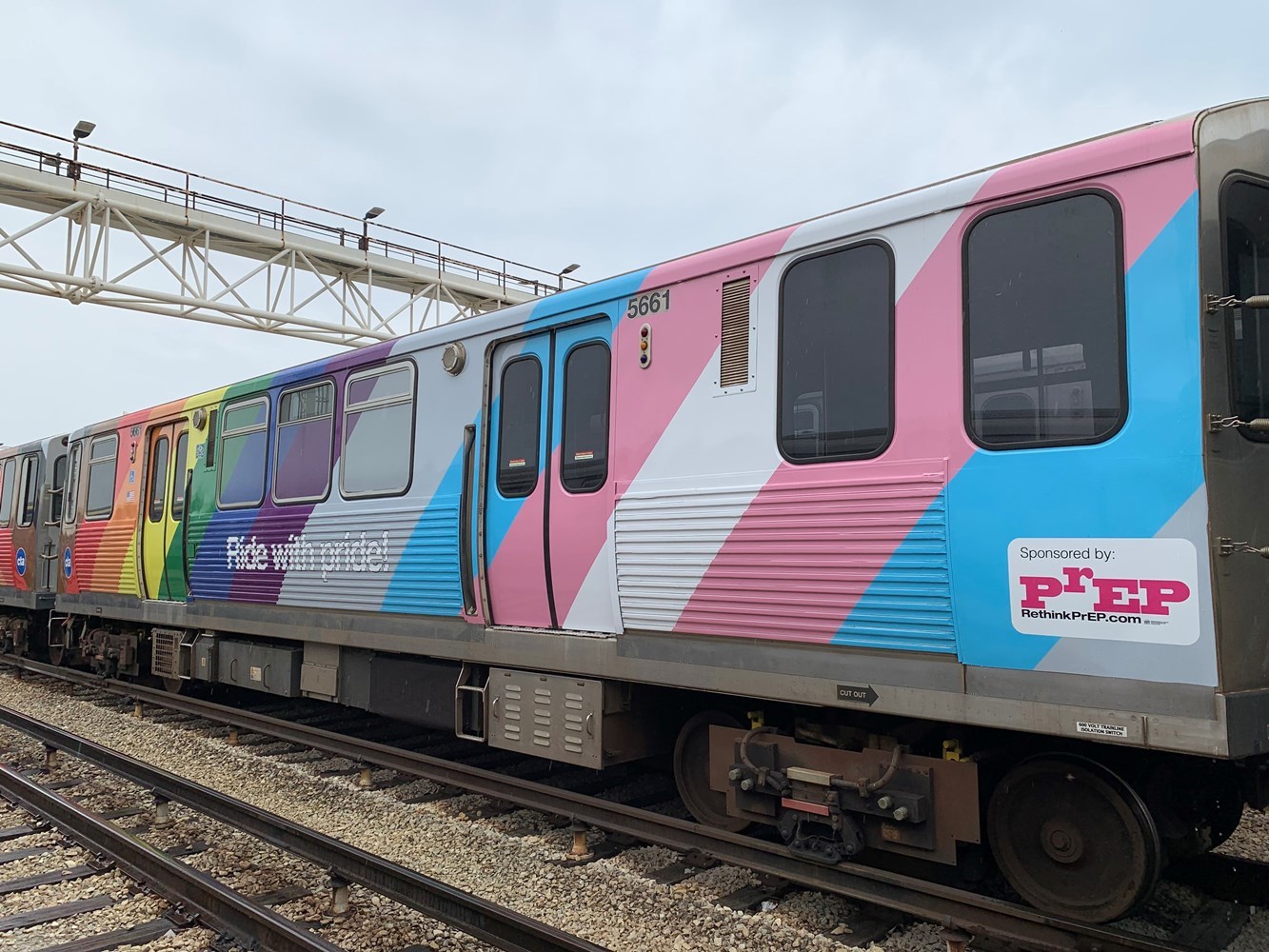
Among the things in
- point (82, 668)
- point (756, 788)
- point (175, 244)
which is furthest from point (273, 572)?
point (175, 244)

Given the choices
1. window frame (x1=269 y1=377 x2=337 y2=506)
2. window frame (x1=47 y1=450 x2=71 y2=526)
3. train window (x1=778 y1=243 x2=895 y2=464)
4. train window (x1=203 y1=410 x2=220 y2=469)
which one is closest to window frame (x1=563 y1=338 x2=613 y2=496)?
train window (x1=778 y1=243 x2=895 y2=464)

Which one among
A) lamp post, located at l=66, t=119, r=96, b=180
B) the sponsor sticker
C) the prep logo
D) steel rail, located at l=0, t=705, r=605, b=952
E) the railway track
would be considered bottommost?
steel rail, located at l=0, t=705, r=605, b=952

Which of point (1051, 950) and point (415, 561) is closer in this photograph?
point (1051, 950)

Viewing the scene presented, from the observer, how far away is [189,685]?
11.9 meters

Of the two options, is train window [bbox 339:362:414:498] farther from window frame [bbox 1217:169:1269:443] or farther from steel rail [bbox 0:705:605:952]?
window frame [bbox 1217:169:1269:443]

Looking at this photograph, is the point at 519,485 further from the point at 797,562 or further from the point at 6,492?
the point at 6,492

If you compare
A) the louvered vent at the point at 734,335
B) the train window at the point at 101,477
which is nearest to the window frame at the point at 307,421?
the louvered vent at the point at 734,335

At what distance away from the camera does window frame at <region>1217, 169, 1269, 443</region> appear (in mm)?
3482

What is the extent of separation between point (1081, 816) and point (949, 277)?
236 centimetres

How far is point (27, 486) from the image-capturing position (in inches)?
571

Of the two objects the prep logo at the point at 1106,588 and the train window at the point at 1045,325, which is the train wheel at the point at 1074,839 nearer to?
the prep logo at the point at 1106,588

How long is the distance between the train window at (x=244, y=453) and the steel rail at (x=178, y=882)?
311 cm

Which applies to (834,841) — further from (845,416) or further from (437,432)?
(437,432)

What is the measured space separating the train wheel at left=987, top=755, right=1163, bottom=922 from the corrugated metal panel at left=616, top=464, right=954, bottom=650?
0.75 metres
